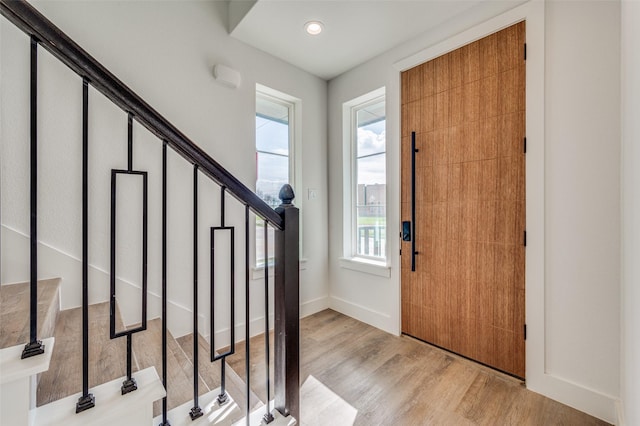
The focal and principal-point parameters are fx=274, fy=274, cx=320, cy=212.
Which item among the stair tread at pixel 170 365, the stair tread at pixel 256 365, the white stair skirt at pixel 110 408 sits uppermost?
the white stair skirt at pixel 110 408

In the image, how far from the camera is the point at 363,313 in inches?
106

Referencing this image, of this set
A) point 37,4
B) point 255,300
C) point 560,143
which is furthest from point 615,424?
point 37,4

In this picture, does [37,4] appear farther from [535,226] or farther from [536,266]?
[536,266]

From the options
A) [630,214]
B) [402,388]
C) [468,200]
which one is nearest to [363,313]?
[402,388]

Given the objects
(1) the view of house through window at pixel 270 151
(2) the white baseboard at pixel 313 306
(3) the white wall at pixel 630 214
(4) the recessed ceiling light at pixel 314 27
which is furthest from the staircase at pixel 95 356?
(4) the recessed ceiling light at pixel 314 27

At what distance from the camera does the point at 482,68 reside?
188 centimetres

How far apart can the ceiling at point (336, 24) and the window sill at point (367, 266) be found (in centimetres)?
193

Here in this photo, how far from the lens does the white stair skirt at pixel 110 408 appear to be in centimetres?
75

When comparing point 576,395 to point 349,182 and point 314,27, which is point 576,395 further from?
point 314,27

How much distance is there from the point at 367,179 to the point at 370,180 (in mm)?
42

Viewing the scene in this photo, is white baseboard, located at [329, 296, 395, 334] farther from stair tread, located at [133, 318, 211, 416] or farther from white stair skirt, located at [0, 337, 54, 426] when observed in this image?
white stair skirt, located at [0, 337, 54, 426]

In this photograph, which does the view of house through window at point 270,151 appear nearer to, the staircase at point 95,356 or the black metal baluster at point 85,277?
the staircase at point 95,356

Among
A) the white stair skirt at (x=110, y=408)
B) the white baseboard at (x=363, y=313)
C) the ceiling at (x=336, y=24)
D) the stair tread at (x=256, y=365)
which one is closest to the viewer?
the white stair skirt at (x=110, y=408)

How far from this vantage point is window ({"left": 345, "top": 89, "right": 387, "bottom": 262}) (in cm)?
265
